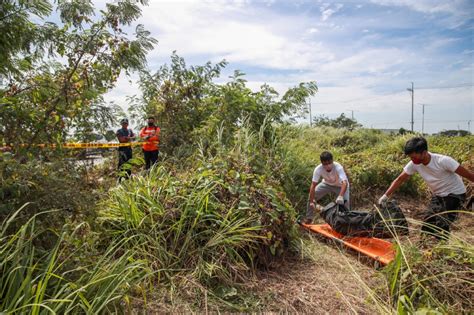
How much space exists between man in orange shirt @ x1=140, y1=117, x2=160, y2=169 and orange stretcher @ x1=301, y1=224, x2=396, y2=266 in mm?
4259

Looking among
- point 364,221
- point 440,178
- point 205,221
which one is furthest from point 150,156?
point 440,178

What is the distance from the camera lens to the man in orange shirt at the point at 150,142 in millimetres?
7199

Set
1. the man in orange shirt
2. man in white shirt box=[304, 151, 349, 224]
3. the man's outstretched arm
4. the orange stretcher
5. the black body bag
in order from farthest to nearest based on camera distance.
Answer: the man in orange shirt, man in white shirt box=[304, 151, 349, 224], the black body bag, the orange stretcher, the man's outstretched arm

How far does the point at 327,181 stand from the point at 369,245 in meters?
1.69

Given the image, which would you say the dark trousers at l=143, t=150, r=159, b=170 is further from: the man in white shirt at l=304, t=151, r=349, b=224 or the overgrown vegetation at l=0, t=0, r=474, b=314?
the man in white shirt at l=304, t=151, r=349, b=224

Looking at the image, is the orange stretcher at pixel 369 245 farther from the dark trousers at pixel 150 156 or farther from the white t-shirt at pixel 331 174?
the dark trousers at pixel 150 156

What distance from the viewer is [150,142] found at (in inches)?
284

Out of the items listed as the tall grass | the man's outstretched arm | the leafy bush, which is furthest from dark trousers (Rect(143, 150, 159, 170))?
the man's outstretched arm

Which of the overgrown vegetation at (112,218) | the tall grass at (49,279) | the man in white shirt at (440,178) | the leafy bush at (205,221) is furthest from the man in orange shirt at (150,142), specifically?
the man in white shirt at (440,178)

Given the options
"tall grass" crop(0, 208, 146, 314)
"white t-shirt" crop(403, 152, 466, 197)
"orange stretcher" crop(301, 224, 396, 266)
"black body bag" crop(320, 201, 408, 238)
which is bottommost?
"orange stretcher" crop(301, 224, 396, 266)

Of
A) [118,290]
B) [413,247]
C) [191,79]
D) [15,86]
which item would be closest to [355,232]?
[413,247]

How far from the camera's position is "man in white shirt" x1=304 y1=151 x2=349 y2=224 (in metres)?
5.00

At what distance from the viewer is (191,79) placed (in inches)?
317

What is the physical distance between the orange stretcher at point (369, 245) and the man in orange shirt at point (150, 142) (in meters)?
4.26
